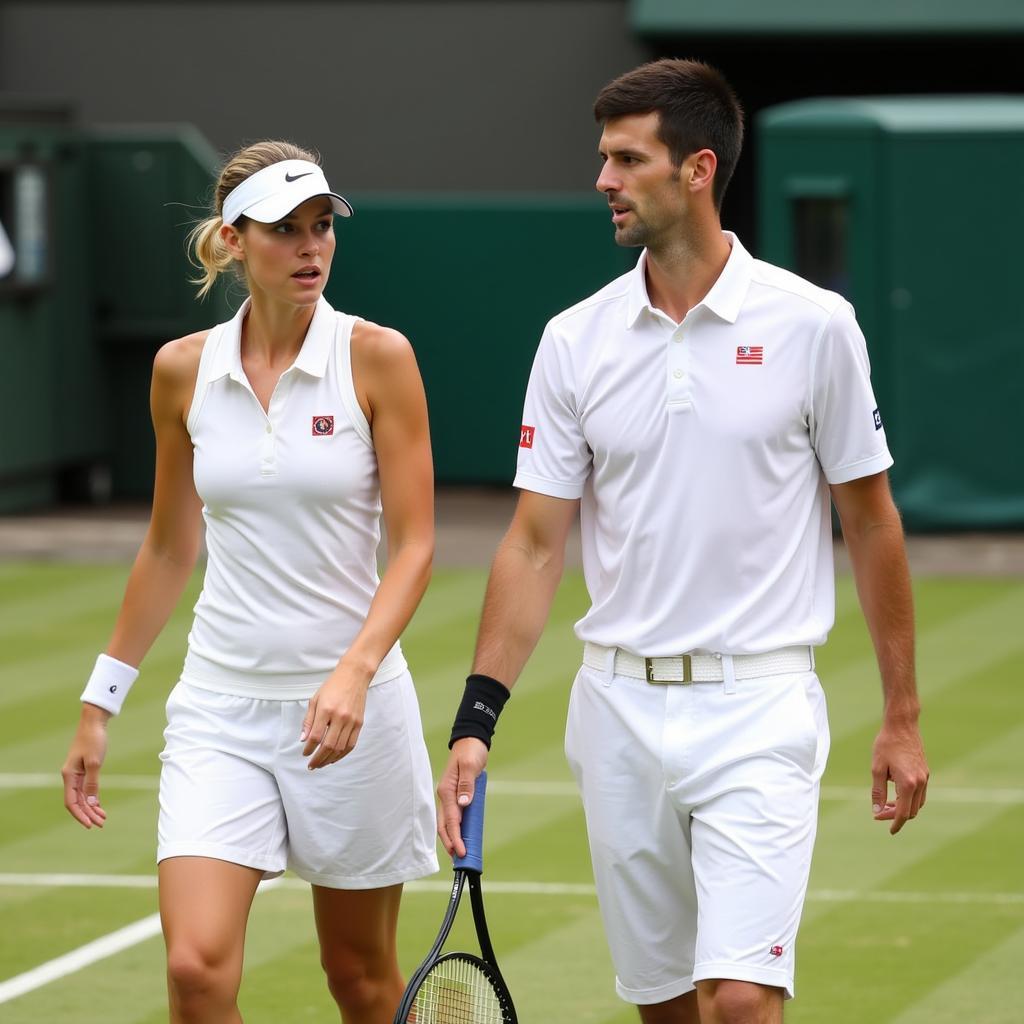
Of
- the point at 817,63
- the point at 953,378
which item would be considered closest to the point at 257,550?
the point at 953,378

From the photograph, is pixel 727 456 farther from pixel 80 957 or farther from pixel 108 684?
pixel 80 957

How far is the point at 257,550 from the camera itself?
501 centimetres

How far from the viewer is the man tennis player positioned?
15.1 ft

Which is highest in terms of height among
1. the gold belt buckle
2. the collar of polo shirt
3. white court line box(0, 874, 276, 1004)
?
the collar of polo shirt

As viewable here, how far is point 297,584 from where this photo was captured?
5.00 m

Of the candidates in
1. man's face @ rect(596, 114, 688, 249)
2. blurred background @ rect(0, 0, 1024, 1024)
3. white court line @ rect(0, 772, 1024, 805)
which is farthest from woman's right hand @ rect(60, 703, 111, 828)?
white court line @ rect(0, 772, 1024, 805)

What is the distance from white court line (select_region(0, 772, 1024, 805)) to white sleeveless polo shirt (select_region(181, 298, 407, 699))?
13.7 ft

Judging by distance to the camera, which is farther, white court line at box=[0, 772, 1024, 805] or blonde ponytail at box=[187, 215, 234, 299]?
white court line at box=[0, 772, 1024, 805]

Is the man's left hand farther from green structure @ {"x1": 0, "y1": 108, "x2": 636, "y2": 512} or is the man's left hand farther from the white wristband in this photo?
green structure @ {"x1": 0, "y1": 108, "x2": 636, "y2": 512}

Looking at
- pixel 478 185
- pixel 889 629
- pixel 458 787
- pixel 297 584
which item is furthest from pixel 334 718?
pixel 478 185

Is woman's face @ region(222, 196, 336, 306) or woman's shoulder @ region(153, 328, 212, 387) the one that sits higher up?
woman's face @ region(222, 196, 336, 306)

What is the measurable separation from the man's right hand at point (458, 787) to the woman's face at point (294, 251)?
42.0 inches

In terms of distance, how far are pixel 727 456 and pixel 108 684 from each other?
1.57 metres

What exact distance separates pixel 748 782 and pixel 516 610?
624 mm
